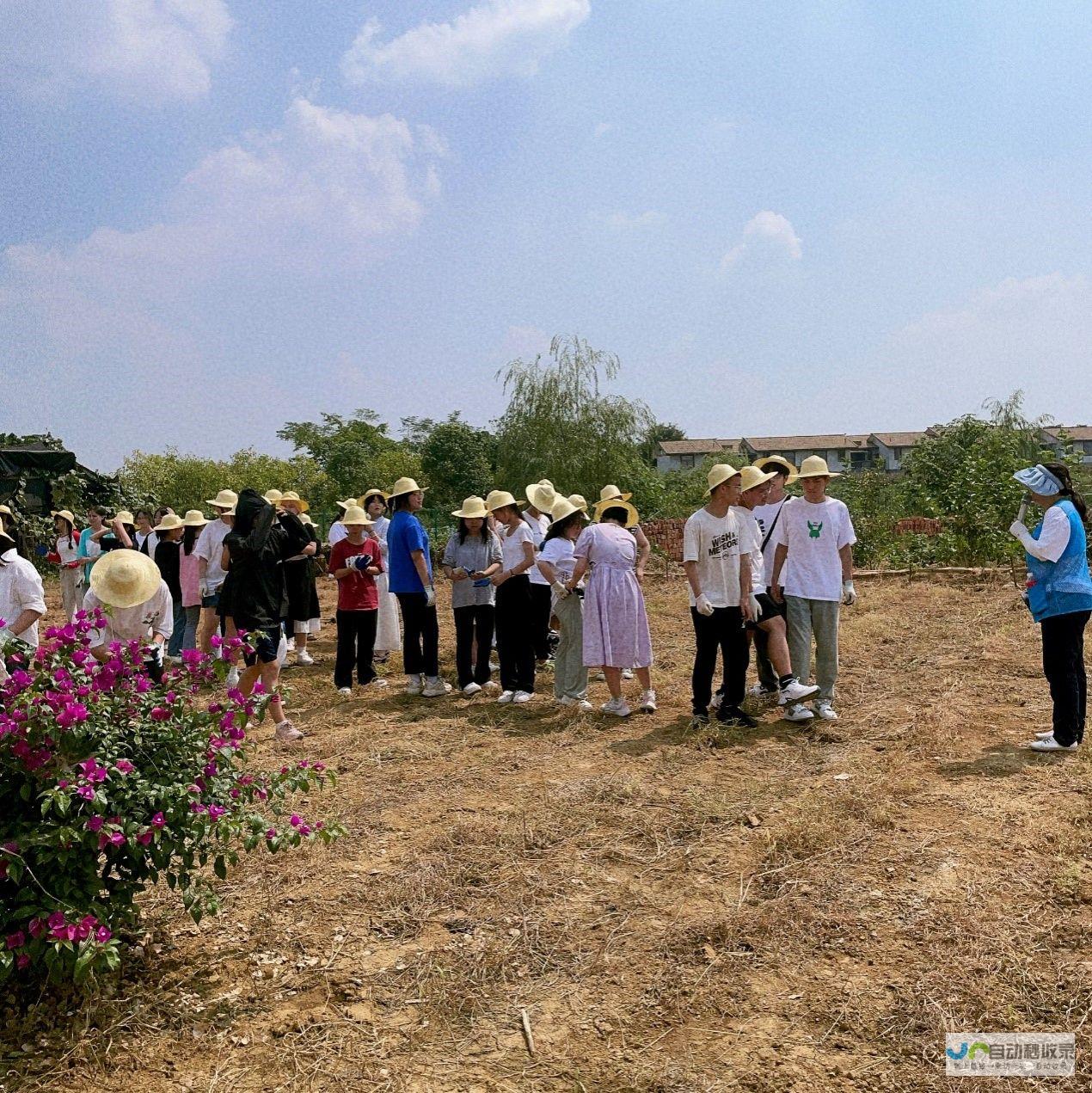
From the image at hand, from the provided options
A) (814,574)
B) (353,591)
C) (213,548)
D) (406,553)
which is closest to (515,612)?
(406,553)

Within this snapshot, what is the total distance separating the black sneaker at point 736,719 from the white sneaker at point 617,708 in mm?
707

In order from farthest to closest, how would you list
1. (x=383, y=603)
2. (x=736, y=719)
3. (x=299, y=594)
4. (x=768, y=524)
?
(x=299, y=594), (x=383, y=603), (x=768, y=524), (x=736, y=719)

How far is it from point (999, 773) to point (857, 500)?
12404 millimetres

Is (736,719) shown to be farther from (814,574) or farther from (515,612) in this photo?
(515,612)

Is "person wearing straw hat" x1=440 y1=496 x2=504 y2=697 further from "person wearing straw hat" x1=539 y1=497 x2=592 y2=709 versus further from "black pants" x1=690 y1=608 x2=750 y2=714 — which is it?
"black pants" x1=690 y1=608 x2=750 y2=714

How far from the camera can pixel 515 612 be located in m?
7.27

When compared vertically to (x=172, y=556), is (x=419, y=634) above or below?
below

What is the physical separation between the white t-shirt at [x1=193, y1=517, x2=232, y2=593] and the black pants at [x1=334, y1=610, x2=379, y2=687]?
108 cm

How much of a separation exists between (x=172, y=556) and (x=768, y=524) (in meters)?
5.44

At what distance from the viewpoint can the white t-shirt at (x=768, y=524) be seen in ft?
21.0

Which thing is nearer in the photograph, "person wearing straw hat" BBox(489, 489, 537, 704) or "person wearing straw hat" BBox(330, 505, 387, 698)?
"person wearing straw hat" BBox(489, 489, 537, 704)

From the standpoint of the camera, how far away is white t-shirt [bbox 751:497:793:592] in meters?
6.40

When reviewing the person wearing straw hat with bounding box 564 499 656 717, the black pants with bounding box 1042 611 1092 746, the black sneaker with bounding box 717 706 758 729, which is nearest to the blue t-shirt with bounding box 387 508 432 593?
the person wearing straw hat with bounding box 564 499 656 717

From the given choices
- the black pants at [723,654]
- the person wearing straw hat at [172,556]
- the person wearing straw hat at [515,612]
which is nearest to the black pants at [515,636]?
the person wearing straw hat at [515,612]
